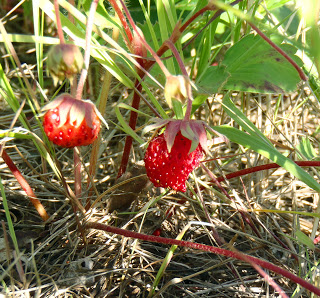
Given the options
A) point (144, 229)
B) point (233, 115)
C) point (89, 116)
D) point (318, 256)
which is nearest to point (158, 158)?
point (89, 116)

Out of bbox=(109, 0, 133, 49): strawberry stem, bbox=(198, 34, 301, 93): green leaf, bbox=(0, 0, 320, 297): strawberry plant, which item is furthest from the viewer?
bbox=(198, 34, 301, 93): green leaf

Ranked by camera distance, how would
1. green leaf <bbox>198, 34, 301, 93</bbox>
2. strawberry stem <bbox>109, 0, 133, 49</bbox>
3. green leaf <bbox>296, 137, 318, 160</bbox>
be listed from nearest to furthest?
1. strawberry stem <bbox>109, 0, 133, 49</bbox>
2. green leaf <bbox>198, 34, 301, 93</bbox>
3. green leaf <bbox>296, 137, 318, 160</bbox>

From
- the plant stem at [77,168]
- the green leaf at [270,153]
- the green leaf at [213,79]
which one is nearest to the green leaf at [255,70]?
the green leaf at [213,79]

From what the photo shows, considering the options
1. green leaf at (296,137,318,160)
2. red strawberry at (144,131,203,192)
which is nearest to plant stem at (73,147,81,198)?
red strawberry at (144,131,203,192)

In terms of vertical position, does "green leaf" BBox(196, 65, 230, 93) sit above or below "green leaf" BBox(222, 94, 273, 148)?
above

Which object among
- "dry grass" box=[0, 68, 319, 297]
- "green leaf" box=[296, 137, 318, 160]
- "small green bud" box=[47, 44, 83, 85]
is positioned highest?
"small green bud" box=[47, 44, 83, 85]

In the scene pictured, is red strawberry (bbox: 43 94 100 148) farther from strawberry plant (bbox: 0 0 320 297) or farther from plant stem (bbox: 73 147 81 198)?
plant stem (bbox: 73 147 81 198)

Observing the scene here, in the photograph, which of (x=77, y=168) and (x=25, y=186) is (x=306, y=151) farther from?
(x=25, y=186)
